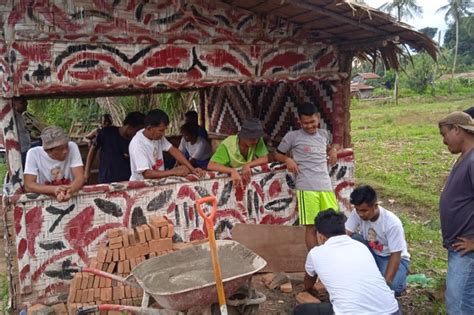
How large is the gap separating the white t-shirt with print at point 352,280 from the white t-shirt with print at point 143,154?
2.21 metres

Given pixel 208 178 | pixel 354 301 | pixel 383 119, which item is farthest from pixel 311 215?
pixel 383 119

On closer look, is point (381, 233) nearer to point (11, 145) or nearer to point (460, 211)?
point (460, 211)

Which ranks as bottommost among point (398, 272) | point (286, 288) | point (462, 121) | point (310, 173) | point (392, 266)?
point (286, 288)

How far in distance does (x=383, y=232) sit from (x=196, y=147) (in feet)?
10.3

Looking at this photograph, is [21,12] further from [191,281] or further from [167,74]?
[191,281]

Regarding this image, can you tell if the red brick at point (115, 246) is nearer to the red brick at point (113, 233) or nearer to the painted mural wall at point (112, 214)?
the red brick at point (113, 233)

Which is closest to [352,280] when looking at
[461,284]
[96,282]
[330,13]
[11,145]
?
[461,284]

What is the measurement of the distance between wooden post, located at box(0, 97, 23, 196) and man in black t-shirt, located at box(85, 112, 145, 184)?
4.70 ft

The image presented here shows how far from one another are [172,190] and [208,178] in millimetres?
431

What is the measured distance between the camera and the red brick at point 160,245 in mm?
4742

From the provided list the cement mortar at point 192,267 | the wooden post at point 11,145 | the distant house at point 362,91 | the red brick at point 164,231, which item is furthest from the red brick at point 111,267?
the distant house at point 362,91

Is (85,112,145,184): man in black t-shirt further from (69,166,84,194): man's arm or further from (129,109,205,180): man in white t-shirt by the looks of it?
(69,166,84,194): man's arm

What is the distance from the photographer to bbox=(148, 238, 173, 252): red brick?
474 cm

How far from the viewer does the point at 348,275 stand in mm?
3545
